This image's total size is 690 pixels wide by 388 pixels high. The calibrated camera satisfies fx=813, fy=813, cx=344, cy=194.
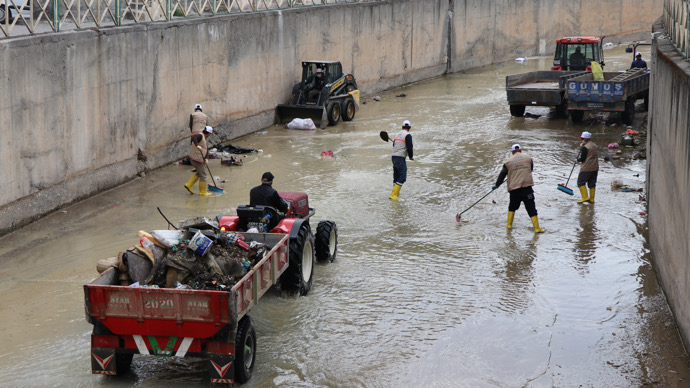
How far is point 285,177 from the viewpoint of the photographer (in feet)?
56.6

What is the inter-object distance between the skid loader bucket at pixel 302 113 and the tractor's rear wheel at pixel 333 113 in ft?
0.52

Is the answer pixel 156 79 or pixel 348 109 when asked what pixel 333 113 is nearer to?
pixel 348 109

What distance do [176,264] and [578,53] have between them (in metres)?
21.1

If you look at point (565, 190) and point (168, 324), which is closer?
point (168, 324)

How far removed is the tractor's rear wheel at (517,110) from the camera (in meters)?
24.3

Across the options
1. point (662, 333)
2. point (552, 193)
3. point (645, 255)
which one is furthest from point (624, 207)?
point (662, 333)

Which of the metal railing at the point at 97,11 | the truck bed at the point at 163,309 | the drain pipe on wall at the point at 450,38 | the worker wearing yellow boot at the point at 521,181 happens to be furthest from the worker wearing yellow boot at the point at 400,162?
the drain pipe on wall at the point at 450,38

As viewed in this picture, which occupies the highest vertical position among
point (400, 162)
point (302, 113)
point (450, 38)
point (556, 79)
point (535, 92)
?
point (450, 38)

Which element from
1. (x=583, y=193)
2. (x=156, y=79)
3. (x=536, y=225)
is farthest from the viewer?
(x=156, y=79)

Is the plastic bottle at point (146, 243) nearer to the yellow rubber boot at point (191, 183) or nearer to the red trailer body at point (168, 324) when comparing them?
the red trailer body at point (168, 324)

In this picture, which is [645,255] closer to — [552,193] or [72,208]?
[552,193]

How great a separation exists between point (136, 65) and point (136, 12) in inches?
59.5

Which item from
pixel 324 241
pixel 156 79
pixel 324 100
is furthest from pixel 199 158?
pixel 324 100

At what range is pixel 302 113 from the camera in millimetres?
23500
